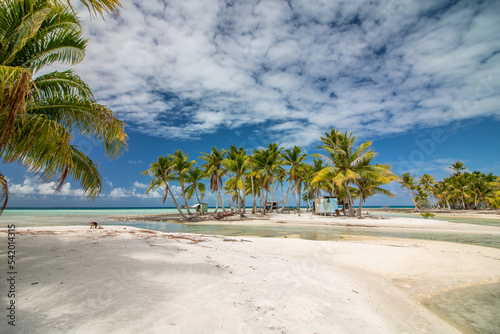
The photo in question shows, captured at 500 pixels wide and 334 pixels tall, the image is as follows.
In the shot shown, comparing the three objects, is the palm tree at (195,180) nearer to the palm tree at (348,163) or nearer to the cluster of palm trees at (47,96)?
the palm tree at (348,163)

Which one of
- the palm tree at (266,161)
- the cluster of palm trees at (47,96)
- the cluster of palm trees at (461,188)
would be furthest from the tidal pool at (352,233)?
the cluster of palm trees at (461,188)

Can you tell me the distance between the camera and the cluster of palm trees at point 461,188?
48.7 metres

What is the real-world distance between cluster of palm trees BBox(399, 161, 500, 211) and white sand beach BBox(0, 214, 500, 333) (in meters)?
51.5

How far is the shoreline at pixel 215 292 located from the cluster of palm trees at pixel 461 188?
51166 millimetres

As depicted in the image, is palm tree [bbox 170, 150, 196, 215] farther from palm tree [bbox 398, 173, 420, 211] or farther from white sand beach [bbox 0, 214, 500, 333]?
palm tree [bbox 398, 173, 420, 211]

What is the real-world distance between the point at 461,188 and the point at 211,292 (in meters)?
64.4

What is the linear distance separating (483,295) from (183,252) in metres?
6.55

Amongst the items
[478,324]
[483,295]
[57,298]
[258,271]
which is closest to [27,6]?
[57,298]

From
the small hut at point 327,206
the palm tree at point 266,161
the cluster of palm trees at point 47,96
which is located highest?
the palm tree at point 266,161

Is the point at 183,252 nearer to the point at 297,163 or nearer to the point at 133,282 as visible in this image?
the point at 133,282

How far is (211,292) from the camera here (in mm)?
3518

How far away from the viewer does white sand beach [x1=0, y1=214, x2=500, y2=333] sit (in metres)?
2.61

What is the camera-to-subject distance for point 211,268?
15.6 feet

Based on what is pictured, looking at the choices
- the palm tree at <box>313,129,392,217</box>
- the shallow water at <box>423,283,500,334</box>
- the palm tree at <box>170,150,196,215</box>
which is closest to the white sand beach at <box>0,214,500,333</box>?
the shallow water at <box>423,283,500,334</box>
